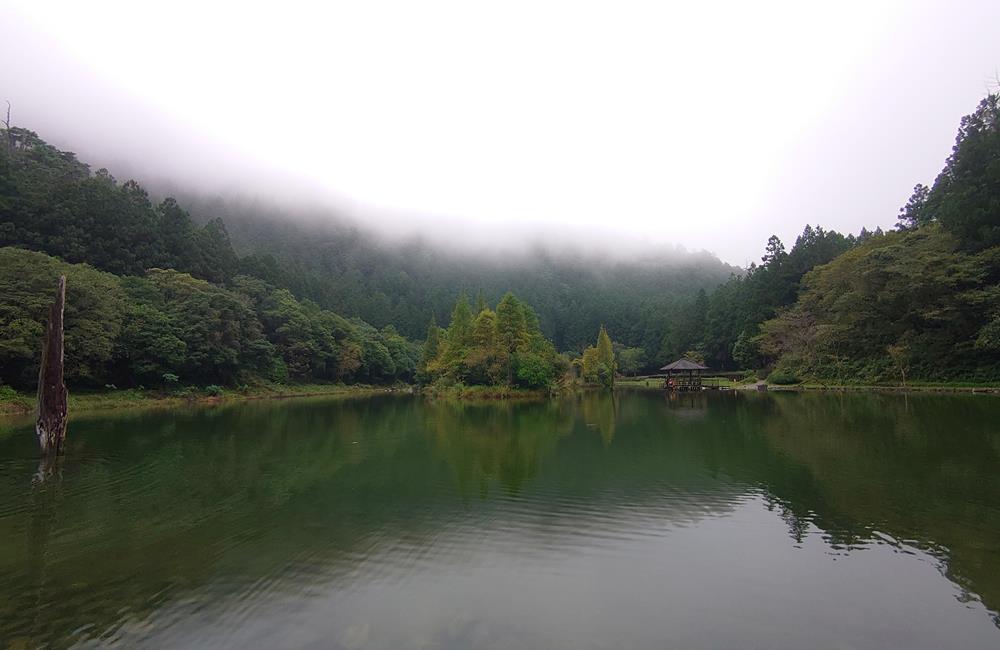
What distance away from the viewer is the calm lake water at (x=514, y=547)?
15.8ft

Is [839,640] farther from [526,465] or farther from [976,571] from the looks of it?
[526,465]

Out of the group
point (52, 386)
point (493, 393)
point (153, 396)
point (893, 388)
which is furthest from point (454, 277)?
point (52, 386)

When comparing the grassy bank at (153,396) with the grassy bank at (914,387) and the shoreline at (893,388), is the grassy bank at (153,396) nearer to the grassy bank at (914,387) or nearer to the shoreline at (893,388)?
the shoreline at (893,388)

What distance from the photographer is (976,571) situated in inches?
225

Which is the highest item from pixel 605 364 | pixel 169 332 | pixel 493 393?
pixel 169 332

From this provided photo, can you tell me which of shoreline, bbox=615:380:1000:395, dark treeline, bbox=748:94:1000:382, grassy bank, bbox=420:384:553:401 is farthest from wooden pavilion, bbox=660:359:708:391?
grassy bank, bbox=420:384:553:401

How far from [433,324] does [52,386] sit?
46.4 meters

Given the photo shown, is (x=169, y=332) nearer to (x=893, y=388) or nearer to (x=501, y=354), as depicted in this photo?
(x=501, y=354)

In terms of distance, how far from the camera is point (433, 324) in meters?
59.2

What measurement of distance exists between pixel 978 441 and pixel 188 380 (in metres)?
43.1

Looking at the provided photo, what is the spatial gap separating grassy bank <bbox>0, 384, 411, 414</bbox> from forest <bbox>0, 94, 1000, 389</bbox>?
124cm

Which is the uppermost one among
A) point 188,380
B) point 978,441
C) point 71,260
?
point 71,260

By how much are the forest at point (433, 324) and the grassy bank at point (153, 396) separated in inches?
49.0

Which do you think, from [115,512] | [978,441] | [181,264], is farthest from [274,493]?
[181,264]
